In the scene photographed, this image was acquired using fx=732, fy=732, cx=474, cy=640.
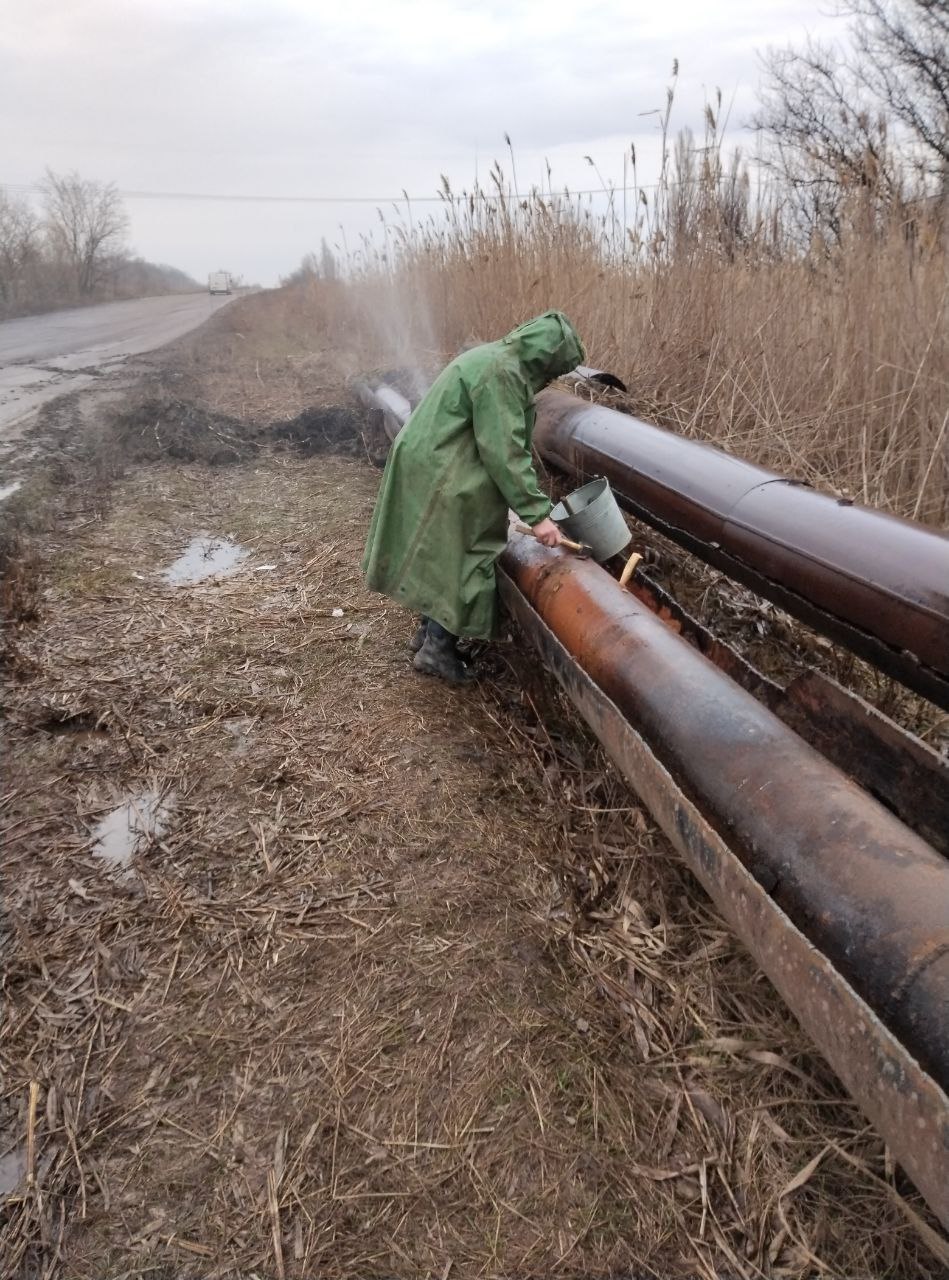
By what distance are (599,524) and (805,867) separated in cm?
178

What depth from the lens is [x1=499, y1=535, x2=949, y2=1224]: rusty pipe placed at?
3.82ft

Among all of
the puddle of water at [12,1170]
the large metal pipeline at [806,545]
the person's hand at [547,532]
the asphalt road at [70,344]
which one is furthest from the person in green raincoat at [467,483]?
the asphalt road at [70,344]

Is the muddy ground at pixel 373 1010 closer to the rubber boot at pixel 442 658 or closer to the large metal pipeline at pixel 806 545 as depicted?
the rubber boot at pixel 442 658

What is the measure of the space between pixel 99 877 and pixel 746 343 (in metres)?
4.64

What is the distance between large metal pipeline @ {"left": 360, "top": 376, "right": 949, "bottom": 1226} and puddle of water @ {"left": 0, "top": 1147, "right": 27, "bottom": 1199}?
5.45 ft

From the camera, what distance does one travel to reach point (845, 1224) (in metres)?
1.49

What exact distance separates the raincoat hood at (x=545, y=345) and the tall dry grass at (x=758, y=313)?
5.40ft

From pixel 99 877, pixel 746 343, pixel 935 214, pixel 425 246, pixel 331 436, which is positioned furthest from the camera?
pixel 425 246

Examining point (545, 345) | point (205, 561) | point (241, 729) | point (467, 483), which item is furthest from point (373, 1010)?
point (205, 561)

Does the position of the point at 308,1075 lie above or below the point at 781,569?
below

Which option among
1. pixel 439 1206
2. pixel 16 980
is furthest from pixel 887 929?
pixel 16 980

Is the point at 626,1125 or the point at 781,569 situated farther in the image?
the point at 781,569

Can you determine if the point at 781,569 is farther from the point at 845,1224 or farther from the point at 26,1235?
the point at 26,1235

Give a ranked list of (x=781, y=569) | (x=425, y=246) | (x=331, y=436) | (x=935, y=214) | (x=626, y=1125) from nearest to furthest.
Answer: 1. (x=626, y=1125)
2. (x=781, y=569)
3. (x=935, y=214)
4. (x=331, y=436)
5. (x=425, y=246)
